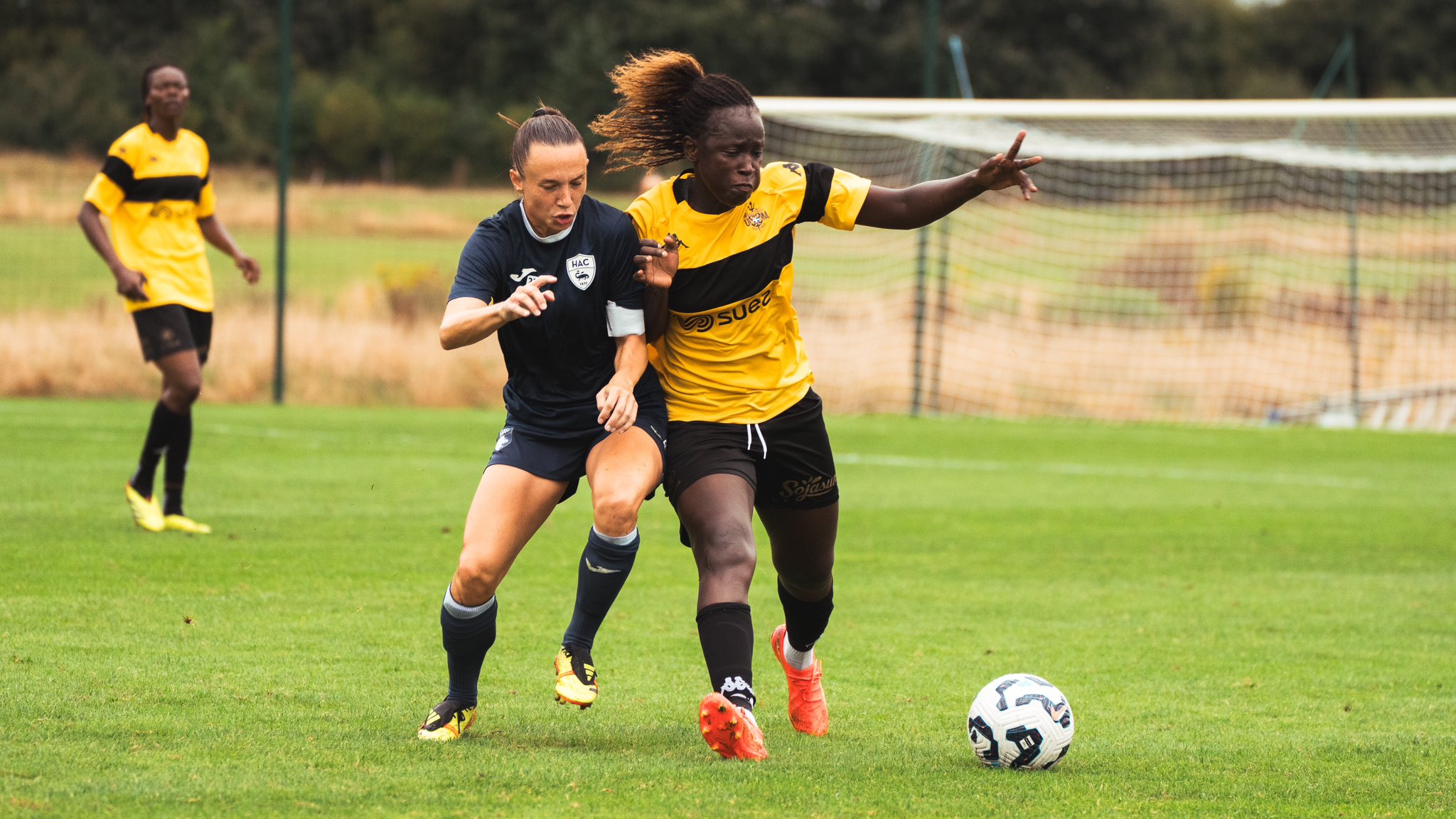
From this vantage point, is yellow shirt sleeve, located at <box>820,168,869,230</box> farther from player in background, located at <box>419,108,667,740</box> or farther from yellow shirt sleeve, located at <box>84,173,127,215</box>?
yellow shirt sleeve, located at <box>84,173,127,215</box>

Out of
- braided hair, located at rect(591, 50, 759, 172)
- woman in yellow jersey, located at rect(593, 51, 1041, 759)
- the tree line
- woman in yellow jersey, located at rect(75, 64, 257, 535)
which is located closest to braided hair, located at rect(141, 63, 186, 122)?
woman in yellow jersey, located at rect(75, 64, 257, 535)

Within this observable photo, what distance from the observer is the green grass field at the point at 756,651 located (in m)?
4.18

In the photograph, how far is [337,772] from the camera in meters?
4.18

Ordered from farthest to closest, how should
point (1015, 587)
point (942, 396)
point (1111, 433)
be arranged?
point (942, 396), point (1111, 433), point (1015, 587)

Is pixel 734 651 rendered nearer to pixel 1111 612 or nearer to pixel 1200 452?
pixel 1111 612

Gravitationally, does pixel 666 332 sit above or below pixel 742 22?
below

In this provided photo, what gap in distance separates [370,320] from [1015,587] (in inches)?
508

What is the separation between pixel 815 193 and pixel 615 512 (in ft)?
3.84

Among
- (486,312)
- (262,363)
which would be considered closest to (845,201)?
(486,312)

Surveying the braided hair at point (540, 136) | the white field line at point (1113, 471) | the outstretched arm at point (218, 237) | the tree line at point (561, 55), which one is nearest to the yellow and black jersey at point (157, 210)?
the outstretched arm at point (218, 237)

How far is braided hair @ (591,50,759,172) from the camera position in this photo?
15.8 ft

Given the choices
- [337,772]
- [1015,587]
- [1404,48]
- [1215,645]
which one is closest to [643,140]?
[337,772]

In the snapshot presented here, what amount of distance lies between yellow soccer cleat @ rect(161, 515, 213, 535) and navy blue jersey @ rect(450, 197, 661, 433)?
14.8 feet

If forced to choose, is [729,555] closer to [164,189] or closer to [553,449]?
[553,449]
